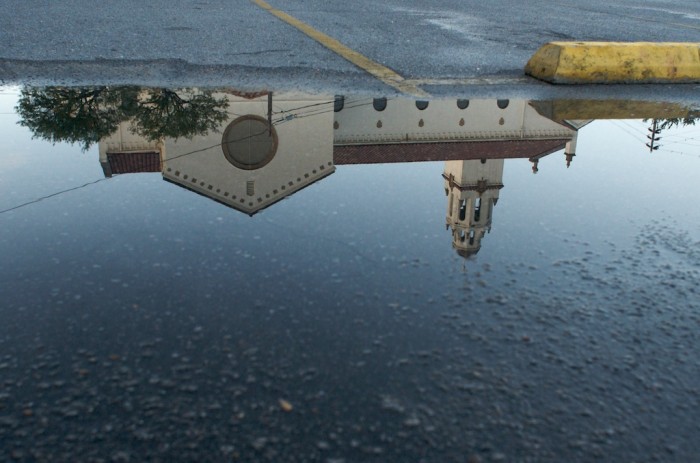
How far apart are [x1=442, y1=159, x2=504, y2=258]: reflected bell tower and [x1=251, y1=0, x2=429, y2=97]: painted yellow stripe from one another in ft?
5.42

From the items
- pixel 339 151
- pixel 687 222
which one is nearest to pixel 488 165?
pixel 339 151

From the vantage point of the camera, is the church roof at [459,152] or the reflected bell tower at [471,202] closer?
the reflected bell tower at [471,202]

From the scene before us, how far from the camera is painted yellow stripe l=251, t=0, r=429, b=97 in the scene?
7.71m

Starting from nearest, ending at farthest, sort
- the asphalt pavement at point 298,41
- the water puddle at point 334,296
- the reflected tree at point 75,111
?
the water puddle at point 334,296 < the reflected tree at point 75,111 < the asphalt pavement at point 298,41

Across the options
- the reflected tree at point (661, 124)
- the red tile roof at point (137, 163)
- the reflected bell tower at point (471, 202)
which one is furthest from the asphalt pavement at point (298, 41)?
the red tile roof at point (137, 163)

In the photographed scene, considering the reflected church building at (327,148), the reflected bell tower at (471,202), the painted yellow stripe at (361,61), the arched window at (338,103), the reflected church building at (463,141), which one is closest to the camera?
the reflected bell tower at (471,202)

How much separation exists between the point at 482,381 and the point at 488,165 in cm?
321

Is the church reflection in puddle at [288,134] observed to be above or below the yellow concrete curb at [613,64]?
below

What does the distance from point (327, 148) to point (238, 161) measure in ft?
2.71

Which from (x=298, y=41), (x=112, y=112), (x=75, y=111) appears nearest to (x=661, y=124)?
(x=112, y=112)

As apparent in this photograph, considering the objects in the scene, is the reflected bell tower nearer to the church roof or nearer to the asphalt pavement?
the church roof

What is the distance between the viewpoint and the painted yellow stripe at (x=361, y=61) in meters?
7.71

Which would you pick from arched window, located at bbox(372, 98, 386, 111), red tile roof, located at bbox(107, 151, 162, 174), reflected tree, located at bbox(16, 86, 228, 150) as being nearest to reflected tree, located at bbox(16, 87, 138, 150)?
reflected tree, located at bbox(16, 86, 228, 150)

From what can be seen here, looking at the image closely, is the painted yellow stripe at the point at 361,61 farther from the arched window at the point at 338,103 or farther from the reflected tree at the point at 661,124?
the reflected tree at the point at 661,124
